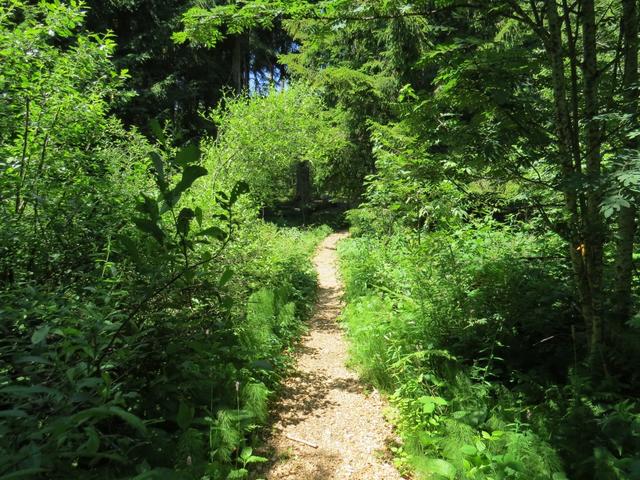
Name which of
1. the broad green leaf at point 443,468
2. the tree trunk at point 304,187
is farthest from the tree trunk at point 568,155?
the tree trunk at point 304,187

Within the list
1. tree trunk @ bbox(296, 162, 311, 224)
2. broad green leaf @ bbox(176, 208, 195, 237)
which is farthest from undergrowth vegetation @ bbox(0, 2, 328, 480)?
tree trunk @ bbox(296, 162, 311, 224)

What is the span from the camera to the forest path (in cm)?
320

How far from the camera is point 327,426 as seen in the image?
12.6 feet

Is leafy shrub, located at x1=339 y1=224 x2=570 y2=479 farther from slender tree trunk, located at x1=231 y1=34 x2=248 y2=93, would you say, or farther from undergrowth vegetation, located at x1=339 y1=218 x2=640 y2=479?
slender tree trunk, located at x1=231 y1=34 x2=248 y2=93

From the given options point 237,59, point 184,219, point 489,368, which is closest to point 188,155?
point 184,219

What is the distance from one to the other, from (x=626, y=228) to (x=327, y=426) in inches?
136

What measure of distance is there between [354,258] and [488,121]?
6064 mm

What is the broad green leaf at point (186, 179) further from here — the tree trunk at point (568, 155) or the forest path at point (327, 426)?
the forest path at point (327, 426)

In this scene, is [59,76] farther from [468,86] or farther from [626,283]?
[626,283]

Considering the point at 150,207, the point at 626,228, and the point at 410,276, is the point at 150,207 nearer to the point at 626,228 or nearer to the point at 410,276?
the point at 626,228

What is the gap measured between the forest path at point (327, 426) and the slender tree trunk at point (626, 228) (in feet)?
8.16

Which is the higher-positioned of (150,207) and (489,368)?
(150,207)

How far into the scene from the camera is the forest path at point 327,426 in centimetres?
320

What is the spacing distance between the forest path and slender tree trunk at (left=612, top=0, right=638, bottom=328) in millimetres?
2488
